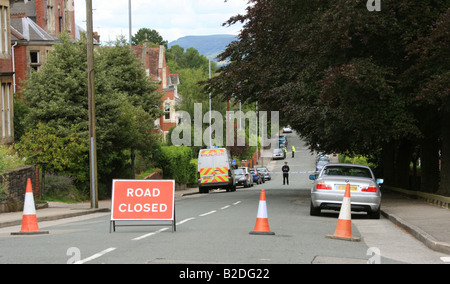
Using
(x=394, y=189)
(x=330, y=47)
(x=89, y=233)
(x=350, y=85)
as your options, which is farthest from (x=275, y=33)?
(x=89, y=233)

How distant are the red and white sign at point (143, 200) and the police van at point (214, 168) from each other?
28225mm

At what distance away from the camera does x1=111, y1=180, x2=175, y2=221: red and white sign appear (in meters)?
14.2

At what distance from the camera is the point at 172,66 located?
148 metres

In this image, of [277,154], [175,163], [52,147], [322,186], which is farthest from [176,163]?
[277,154]

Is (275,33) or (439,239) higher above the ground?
(275,33)

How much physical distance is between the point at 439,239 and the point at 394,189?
22.8 m

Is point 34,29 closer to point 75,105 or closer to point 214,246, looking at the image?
point 75,105

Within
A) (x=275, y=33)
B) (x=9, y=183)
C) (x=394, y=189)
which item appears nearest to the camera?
(x=9, y=183)

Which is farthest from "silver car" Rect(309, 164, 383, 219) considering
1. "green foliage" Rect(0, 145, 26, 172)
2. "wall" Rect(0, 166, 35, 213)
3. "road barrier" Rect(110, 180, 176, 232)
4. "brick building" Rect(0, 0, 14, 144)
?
"brick building" Rect(0, 0, 14, 144)

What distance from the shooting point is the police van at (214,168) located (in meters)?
42.7

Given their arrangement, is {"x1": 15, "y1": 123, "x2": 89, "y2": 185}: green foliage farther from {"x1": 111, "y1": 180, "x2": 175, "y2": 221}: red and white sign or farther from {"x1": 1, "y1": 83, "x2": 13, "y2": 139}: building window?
{"x1": 111, "y1": 180, "x2": 175, "y2": 221}: red and white sign

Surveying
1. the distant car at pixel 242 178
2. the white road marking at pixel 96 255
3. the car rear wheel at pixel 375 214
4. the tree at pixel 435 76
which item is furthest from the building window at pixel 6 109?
the distant car at pixel 242 178

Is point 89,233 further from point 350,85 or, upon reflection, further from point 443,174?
point 443,174

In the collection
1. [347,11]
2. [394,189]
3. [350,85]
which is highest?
[347,11]
